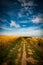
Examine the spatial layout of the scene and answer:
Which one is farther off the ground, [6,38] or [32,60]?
[6,38]

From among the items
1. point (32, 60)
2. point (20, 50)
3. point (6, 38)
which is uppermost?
point (6, 38)

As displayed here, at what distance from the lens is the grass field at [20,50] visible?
2.46 meters

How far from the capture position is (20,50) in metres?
2.50

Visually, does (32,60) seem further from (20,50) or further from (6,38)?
(6,38)

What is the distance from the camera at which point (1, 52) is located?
8.23ft

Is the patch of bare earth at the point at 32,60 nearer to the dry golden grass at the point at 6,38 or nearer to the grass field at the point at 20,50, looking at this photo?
the grass field at the point at 20,50

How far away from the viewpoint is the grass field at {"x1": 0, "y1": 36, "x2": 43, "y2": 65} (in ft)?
8.07

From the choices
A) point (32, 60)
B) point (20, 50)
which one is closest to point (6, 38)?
point (20, 50)

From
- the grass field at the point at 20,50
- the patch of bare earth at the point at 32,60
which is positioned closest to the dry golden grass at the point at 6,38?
the grass field at the point at 20,50

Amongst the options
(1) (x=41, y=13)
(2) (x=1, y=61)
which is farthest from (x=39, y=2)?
(2) (x=1, y=61)

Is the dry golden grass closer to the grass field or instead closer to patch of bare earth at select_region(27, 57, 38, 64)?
the grass field

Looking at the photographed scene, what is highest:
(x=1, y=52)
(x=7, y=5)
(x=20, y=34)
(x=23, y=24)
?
(x=7, y=5)

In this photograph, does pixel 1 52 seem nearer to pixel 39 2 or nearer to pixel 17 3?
pixel 17 3

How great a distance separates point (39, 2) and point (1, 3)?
0.83 meters
